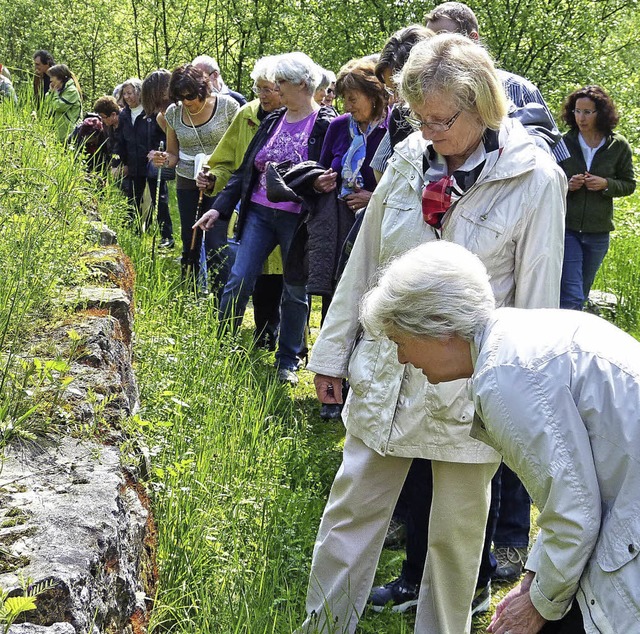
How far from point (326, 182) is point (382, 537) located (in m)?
2.37

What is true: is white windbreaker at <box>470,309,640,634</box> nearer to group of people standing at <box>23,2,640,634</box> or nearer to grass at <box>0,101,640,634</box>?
group of people standing at <box>23,2,640,634</box>

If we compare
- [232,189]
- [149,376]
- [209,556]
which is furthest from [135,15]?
[209,556]

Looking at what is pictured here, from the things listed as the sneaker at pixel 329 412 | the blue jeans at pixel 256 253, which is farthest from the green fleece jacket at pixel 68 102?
the sneaker at pixel 329 412

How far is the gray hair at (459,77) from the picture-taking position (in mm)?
2805

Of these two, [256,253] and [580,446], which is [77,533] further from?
[256,253]

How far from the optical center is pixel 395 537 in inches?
165

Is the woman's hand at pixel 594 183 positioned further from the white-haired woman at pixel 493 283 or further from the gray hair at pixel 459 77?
the gray hair at pixel 459 77

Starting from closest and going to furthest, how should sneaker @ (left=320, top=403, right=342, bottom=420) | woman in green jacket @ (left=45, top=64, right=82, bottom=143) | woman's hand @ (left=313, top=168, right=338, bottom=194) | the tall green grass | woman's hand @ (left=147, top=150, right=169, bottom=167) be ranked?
the tall green grass → woman's hand @ (left=313, top=168, right=338, bottom=194) → sneaker @ (left=320, top=403, right=342, bottom=420) → woman in green jacket @ (left=45, top=64, right=82, bottom=143) → woman's hand @ (left=147, top=150, right=169, bottom=167)

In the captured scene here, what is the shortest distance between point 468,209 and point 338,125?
2.48 m

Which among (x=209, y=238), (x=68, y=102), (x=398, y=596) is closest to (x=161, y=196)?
(x=68, y=102)

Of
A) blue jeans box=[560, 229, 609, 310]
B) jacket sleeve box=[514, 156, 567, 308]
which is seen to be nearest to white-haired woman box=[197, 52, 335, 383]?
blue jeans box=[560, 229, 609, 310]

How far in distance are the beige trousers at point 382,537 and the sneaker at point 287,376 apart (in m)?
2.83

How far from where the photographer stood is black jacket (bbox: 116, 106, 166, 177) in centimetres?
1002

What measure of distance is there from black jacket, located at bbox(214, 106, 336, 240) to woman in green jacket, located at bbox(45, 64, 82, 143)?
8.13ft
